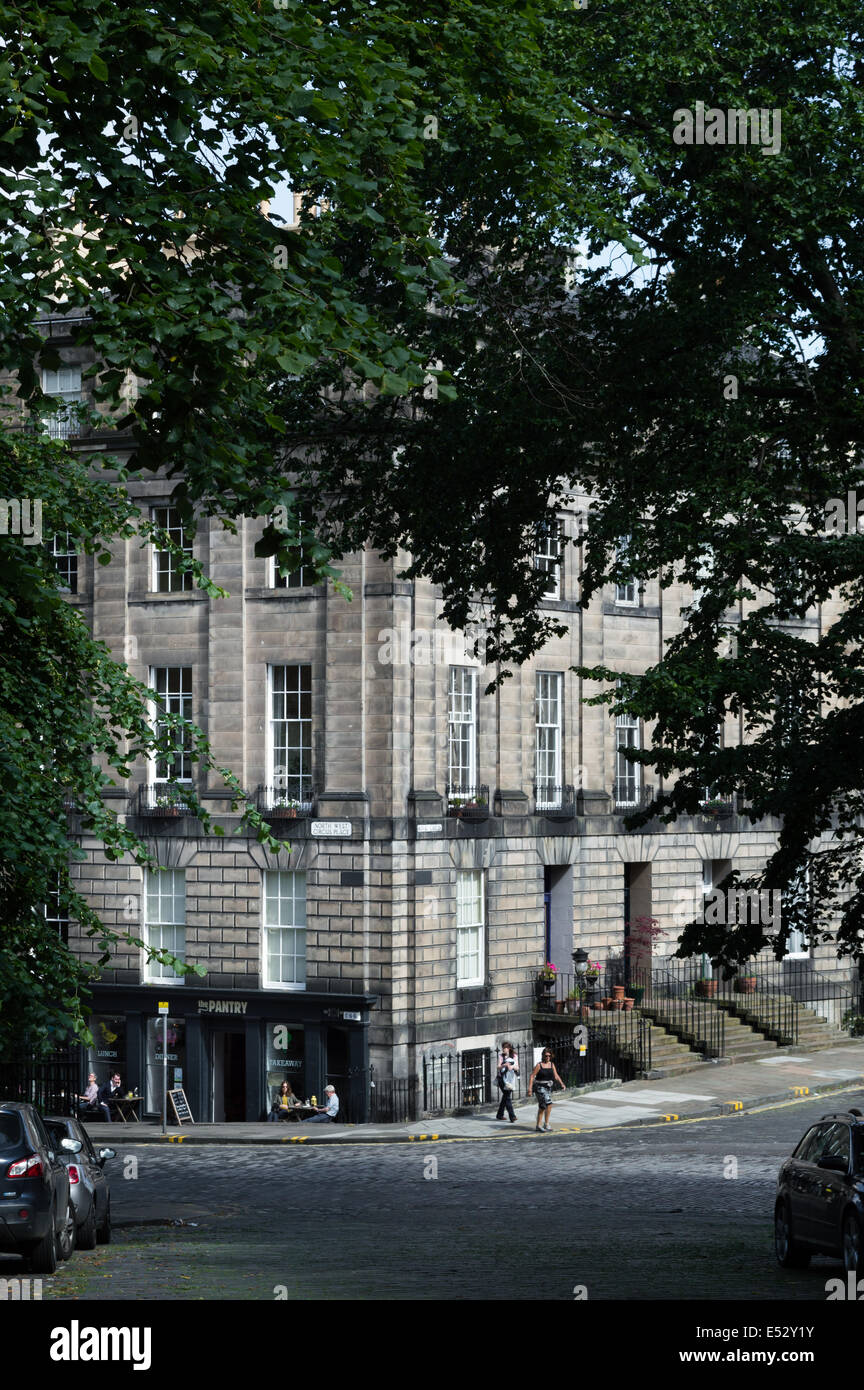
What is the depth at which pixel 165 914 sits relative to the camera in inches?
1729

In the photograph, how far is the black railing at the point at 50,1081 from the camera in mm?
42656

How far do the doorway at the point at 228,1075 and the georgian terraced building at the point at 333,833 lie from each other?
0.05 meters

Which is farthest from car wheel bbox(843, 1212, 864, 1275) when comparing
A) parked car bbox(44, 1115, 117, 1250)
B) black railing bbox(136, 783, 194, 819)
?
black railing bbox(136, 783, 194, 819)

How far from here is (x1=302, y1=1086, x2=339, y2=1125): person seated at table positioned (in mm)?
39531

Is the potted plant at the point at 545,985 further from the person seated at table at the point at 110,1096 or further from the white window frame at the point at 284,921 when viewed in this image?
the person seated at table at the point at 110,1096

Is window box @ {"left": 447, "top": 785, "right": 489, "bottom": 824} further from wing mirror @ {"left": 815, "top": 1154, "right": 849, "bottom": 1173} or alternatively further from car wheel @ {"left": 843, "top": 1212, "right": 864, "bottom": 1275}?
car wheel @ {"left": 843, "top": 1212, "right": 864, "bottom": 1275}

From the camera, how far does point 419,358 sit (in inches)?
533

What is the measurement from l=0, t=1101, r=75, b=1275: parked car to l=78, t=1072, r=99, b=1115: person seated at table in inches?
1006

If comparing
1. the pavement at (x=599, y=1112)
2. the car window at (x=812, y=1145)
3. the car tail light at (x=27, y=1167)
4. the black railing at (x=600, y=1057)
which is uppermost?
the car tail light at (x=27, y=1167)

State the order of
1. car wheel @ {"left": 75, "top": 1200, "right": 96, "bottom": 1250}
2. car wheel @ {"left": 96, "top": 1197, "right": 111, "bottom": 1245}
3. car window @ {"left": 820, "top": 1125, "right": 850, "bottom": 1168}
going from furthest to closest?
1. car wheel @ {"left": 96, "top": 1197, "right": 111, "bottom": 1245}
2. car wheel @ {"left": 75, "top": 1200, "right": 96, "bottom": 1250}
3. car window @ {"left": 820, "top": 1125, "right": 850, "bottom": 1168}

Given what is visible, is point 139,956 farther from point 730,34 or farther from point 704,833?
point 730,34

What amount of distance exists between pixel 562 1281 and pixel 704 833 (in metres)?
35.0

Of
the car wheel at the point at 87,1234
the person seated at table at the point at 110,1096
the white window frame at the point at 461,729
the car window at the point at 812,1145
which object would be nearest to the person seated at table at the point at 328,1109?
the person seated at table at the point at 110,1096

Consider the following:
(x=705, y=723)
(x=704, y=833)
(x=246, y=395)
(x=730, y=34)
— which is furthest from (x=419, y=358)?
(x=704, y=833)
